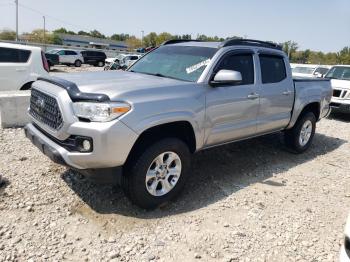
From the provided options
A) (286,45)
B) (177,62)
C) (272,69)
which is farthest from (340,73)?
(286,45)

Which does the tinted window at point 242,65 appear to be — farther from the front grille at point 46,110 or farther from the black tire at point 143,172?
the front grille at point 46,110

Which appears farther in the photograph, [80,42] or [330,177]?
[80,42]

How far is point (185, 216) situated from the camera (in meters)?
3.86

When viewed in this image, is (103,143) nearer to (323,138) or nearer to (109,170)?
(109,170)

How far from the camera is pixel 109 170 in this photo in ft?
11.3

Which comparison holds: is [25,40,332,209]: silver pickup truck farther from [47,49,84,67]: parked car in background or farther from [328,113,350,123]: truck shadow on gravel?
[47,49,84,67]: parked car in background

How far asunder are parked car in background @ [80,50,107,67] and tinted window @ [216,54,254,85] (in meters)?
30.2

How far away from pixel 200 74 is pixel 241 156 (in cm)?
229

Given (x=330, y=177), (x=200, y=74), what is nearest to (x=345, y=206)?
(x=330, y=177)

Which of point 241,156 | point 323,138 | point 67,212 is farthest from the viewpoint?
point 323,138

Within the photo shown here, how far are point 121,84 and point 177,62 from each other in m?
1.15

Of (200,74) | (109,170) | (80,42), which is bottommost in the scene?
(109,170)

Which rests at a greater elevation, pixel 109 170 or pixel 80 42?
pixel 80 42

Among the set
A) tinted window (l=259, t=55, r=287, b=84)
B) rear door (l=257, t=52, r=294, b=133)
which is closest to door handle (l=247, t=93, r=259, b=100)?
rear door (l=257, t=52, r=294, b=133)
